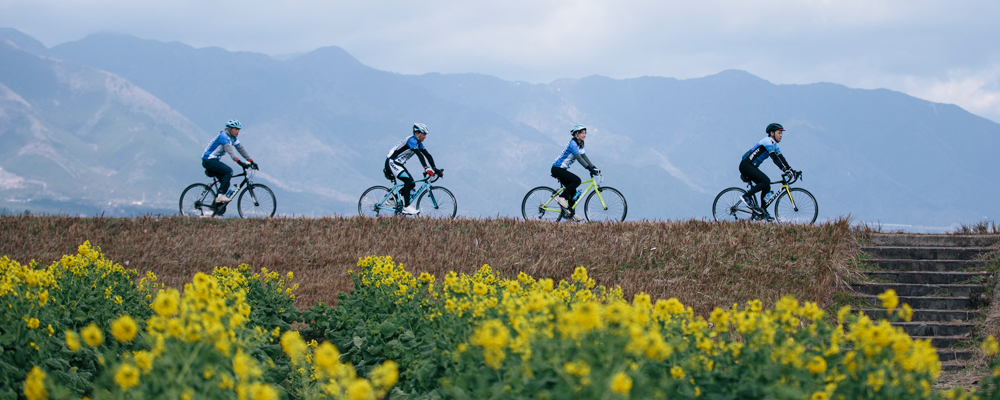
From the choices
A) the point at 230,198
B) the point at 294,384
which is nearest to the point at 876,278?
the point at 294,384

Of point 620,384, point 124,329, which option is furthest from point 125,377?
point 620,384

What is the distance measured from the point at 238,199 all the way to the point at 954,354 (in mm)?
14012

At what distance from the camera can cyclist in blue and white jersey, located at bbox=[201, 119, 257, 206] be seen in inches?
532

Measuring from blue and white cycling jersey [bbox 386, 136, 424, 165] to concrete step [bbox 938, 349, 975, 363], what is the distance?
32.1 ft

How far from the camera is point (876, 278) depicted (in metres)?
11.1

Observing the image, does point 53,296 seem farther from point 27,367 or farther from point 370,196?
point 370,196

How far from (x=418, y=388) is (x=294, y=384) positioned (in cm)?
192

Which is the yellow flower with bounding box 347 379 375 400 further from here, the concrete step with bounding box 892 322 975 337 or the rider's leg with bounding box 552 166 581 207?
the rider's leg with bounding box 552 166 581 207

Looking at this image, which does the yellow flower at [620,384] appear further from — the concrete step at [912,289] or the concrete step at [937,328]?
the concrete step at [912,289]

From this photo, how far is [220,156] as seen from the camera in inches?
543

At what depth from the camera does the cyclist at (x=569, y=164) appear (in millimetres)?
13258

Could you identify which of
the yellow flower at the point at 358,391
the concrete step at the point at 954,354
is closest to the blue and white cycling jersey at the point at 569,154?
the concrete step at the point at 954,354

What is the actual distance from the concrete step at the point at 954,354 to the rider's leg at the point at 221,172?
13.7 m

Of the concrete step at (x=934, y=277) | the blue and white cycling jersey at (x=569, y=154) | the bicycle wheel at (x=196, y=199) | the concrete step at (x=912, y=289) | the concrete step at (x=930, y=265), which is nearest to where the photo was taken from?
the concrete step at (x=912, y=289)
